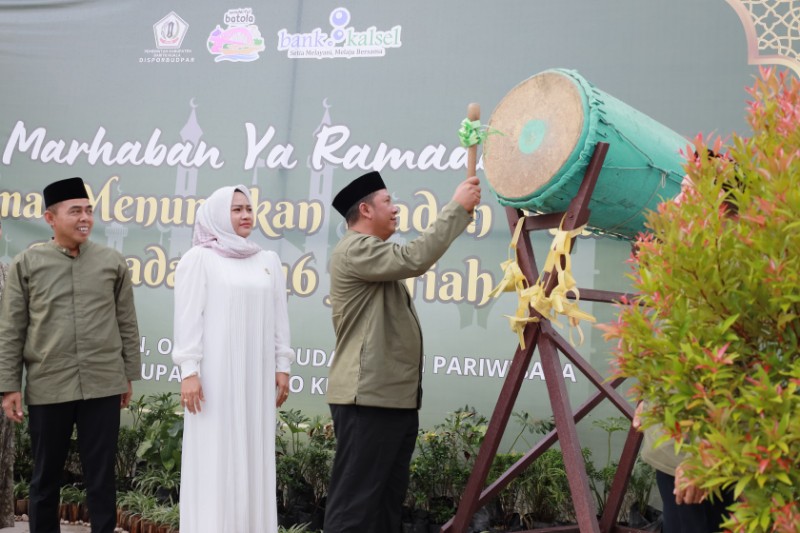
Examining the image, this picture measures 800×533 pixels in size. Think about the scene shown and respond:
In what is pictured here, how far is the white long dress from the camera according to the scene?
10.1 feet

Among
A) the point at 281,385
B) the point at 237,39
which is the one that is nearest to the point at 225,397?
the point at 281,385

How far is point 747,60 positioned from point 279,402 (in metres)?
2.77

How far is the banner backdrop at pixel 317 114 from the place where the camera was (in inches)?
163

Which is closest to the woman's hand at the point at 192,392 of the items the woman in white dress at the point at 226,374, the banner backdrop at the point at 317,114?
the woman in white dress at the point at 226,374

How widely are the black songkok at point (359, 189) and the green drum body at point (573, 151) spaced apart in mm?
451

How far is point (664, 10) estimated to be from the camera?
4.12 m

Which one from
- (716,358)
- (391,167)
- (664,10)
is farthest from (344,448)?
(664,10)

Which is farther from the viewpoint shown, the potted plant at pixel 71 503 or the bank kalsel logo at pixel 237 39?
the bank kalsel logo at pixel 237 39

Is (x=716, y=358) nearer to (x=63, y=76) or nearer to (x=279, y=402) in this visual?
(x=279, y=402)

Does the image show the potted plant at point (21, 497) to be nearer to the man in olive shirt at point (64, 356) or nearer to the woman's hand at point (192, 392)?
the man in olive shirt at point (64, 356)

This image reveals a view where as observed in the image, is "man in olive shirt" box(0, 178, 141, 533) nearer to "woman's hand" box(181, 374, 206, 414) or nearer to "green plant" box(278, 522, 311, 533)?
"woman's hand" box(181, 374, 206, 414)

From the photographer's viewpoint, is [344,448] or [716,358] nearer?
[716,358]

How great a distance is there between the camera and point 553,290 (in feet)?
9.79

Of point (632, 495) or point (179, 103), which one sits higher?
point (179, 103)
